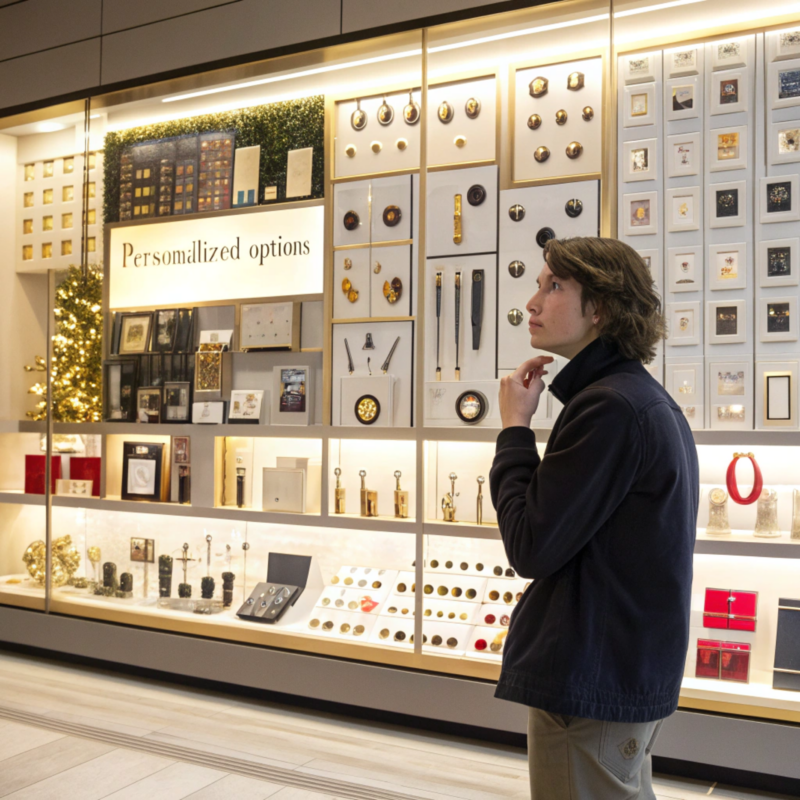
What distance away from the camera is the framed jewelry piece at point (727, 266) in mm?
3057

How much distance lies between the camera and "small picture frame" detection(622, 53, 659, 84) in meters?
3.20

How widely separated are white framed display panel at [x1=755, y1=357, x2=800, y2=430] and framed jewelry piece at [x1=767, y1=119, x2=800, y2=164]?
750mm

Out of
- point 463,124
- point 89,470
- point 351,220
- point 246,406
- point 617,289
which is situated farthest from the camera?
point 89,470

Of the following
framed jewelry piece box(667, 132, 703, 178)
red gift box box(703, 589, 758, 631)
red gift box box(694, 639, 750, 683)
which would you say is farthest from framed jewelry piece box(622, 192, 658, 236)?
red gift box box(694, 639, 750, 683)

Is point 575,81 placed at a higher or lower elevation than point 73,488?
higher

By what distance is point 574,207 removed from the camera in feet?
10.8

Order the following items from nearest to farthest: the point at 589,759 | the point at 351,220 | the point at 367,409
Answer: the point at 589,759
the point at 367,409
the point at 351,220

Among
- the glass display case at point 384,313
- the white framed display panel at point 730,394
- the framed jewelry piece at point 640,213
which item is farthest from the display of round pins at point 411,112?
the white framed display panel at point 730,394

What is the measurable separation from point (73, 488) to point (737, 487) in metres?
3.43

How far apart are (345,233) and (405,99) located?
67cm

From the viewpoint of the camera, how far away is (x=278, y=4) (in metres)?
3.81

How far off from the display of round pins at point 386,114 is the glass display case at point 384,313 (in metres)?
0.02

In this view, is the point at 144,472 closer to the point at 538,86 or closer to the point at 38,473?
the point at 38,473

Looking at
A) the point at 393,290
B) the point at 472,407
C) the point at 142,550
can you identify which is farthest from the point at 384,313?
the point at 142,550
